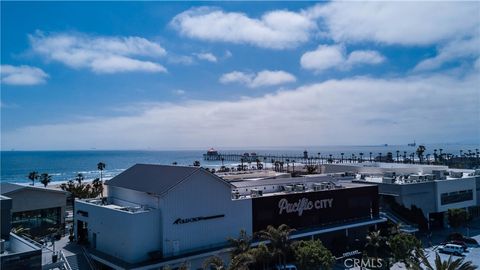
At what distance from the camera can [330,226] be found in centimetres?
4359

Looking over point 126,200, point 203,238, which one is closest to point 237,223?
point 203,238

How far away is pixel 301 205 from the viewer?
42.1 metres

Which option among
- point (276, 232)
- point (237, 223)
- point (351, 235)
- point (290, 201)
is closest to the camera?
point (276, 232)

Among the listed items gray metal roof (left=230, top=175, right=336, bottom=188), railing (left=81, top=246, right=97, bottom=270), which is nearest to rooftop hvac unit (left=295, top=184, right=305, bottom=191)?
gray metal roof (left=230, top=175, right=336, bottom=188)

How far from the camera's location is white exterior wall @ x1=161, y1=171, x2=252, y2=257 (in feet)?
108

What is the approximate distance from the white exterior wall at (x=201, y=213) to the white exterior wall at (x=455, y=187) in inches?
1404

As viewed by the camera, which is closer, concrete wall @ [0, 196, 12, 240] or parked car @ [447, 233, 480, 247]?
concrete wall @ [0, 196, 12, 240]

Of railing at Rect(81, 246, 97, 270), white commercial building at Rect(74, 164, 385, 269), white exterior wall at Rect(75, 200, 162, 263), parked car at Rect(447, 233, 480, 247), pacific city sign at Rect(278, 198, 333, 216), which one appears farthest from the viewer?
parked car at Rect(447, 233, 480, 247)

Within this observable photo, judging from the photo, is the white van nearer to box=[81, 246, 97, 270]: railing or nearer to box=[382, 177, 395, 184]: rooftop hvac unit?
box=[382, 177, 395, 184]: rooftop hvac unit

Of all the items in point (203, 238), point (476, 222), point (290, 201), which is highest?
point (290, 201)

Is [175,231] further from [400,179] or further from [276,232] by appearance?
[400,179]

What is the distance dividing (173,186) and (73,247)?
1378 centimetres

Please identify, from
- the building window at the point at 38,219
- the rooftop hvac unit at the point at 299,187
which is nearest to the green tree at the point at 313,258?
the rooftop hvac unit at the point at 299,187

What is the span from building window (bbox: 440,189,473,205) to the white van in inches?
600
